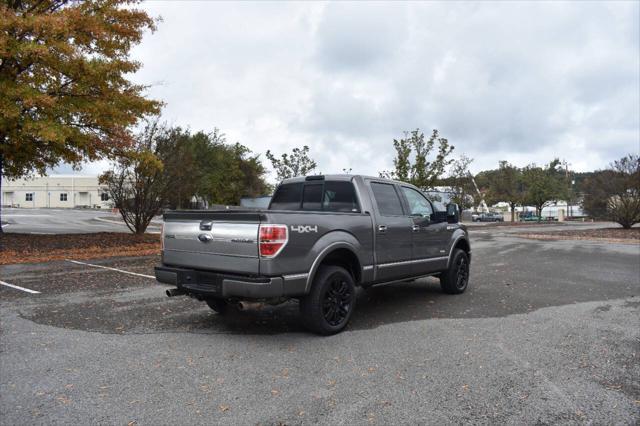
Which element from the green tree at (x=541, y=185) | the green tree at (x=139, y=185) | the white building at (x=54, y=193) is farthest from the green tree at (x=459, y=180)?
the white building at (x=54, y=193)

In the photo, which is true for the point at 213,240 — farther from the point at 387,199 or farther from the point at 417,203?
the point at 417,203

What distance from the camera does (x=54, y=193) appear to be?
315 ft

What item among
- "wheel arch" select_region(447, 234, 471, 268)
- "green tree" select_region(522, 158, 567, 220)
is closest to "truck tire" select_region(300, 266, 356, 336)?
"wheel arch" select_region(447, 234, 471, 268)

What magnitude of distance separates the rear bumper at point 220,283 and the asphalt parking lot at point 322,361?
57 centimetres

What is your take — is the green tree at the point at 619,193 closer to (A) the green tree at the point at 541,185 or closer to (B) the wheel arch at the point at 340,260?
(A) the green tree at the point at 541,185

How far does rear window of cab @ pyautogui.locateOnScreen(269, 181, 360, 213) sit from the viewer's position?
6145 millimetres

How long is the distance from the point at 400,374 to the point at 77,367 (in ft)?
9.54

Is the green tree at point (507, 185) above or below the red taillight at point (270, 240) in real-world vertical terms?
above

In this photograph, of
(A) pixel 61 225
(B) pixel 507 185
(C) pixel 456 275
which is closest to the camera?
(C) pixel 456 275

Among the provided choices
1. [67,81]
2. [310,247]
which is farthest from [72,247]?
[310,247]

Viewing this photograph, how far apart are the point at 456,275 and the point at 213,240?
178 inches

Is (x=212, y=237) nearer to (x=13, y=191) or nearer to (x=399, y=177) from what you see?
(x=399, y=177)

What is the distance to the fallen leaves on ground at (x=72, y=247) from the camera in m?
12.7

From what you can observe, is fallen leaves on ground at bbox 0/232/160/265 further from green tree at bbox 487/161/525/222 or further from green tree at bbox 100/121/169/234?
green tree at bbox 487/161/525/222
